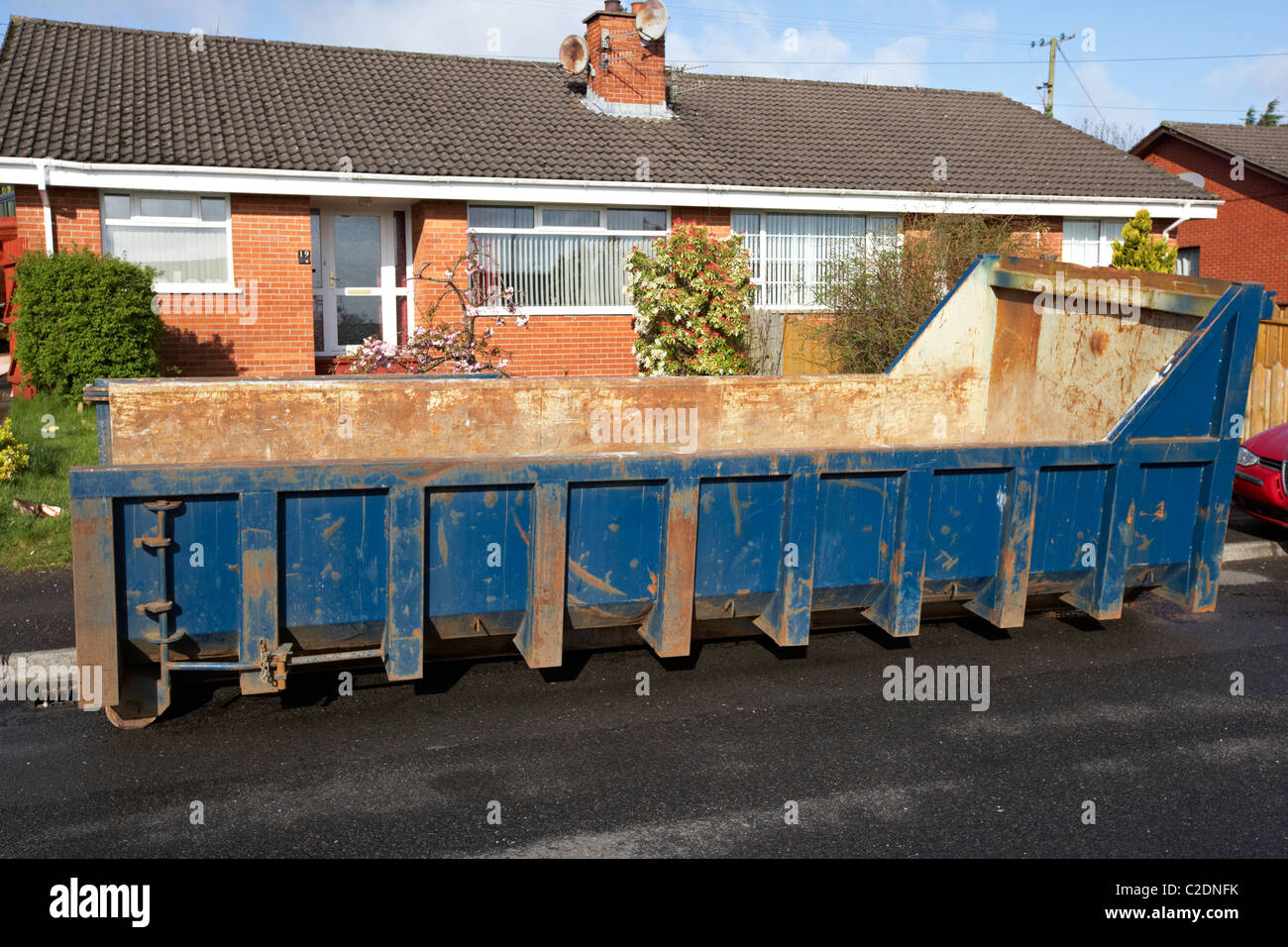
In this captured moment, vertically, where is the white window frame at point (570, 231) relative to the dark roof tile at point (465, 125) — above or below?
below

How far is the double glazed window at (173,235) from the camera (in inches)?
574

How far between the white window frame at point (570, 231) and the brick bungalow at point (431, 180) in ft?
0.16

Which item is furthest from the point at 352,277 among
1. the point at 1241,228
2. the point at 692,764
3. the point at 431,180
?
the point at 1241,228

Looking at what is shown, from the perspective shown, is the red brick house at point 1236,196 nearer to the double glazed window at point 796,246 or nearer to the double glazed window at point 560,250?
the double glazed window at point 796,246

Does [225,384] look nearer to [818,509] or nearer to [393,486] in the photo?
[393,486]

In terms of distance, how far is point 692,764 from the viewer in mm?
4723

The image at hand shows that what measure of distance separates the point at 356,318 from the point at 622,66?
21.4 ft

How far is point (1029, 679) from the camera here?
5844 mm

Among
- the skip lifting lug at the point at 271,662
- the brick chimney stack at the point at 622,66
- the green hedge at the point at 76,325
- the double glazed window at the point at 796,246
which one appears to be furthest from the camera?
the brick chimney stack at the point at 622,66

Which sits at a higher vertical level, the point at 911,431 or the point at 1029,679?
the point at 911,431

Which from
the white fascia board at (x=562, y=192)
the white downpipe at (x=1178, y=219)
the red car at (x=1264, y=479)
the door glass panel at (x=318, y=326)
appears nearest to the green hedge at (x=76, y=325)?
the white fascia board at (x=562, y=192)

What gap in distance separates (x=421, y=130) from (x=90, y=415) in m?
6.80

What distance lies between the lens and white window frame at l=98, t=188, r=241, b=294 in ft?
47.6
